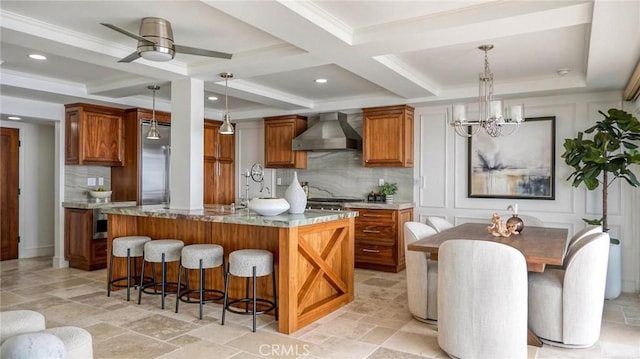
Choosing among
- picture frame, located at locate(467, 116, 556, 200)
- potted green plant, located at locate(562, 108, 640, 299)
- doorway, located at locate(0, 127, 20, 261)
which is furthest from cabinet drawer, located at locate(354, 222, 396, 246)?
doorway, located at locate(0, 127, 20, 261)

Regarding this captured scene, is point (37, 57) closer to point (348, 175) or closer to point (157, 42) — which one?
point (157, 42)

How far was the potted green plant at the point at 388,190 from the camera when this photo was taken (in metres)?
6.18

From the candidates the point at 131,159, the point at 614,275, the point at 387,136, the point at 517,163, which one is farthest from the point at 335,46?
the point at 131,159

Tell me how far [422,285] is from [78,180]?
511 centimetres

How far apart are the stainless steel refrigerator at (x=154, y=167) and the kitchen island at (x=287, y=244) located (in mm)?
1456

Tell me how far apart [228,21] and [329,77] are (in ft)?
6.30

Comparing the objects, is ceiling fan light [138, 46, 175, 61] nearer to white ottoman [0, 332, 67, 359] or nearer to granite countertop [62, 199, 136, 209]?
white ottoman [0, 332, 67, 359]

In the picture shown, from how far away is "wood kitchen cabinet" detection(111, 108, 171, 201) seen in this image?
20.0 feet

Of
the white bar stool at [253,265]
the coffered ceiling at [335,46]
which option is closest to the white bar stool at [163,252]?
the white bar stool at [253,265]

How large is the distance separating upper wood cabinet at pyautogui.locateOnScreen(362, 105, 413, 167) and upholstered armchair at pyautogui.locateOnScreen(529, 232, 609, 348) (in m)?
3.01

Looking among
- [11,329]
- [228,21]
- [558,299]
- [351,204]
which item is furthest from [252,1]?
[351,204]

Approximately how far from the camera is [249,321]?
12.1 feet

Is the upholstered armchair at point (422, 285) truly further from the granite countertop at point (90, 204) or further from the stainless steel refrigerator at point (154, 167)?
the stainless steel refrigerator at point (154, 167)

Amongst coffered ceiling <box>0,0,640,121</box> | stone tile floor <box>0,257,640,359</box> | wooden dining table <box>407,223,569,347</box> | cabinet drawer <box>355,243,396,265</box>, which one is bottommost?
stone tile floor <box>0,257,640,359</box>
